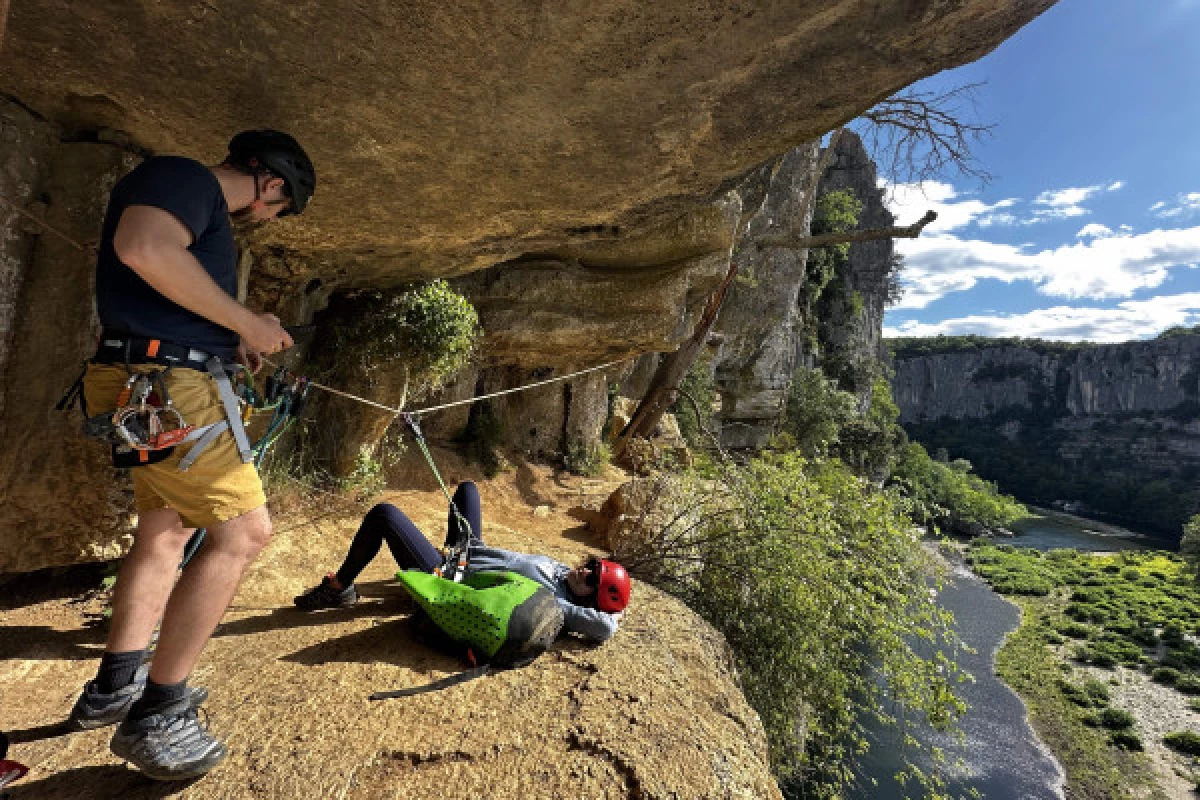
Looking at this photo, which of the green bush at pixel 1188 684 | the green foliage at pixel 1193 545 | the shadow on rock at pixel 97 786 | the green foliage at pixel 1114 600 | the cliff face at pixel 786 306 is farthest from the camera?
the green foliage at pixel 1193 545

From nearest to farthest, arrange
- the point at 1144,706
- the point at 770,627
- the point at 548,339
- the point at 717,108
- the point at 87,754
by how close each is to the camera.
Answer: the point at 87,754
the point at 717,108
the point at 770,627
the point at 548,339
the point at 1144,706

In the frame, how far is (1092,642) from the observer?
110ft

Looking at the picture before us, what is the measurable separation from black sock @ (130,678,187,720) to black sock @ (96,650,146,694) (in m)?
0.39

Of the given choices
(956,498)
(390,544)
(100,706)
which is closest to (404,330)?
(390,544)

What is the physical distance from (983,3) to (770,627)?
19.1ft

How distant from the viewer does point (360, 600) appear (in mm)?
3973

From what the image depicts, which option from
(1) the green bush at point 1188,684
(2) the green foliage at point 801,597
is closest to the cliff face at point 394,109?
(2) the green foliage at point 801,597

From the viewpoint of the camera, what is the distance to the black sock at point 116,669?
2.19 meters

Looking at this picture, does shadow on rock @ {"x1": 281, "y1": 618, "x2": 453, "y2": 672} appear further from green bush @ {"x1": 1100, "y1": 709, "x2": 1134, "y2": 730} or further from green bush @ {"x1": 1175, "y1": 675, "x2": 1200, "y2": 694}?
green bush @ {"x1": 1175, "y1": 675, "x2": 1200, "y2": 694}

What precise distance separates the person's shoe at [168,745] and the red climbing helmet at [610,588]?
2.09m

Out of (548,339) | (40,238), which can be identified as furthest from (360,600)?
(548,339)

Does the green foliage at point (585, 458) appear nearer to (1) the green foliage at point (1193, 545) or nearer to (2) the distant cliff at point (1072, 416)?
(1) the green foliage at point (1193, 545)

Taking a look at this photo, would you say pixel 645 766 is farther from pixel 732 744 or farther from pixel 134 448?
pixel 134 448

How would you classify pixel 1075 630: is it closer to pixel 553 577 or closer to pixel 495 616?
pixel 553 577
